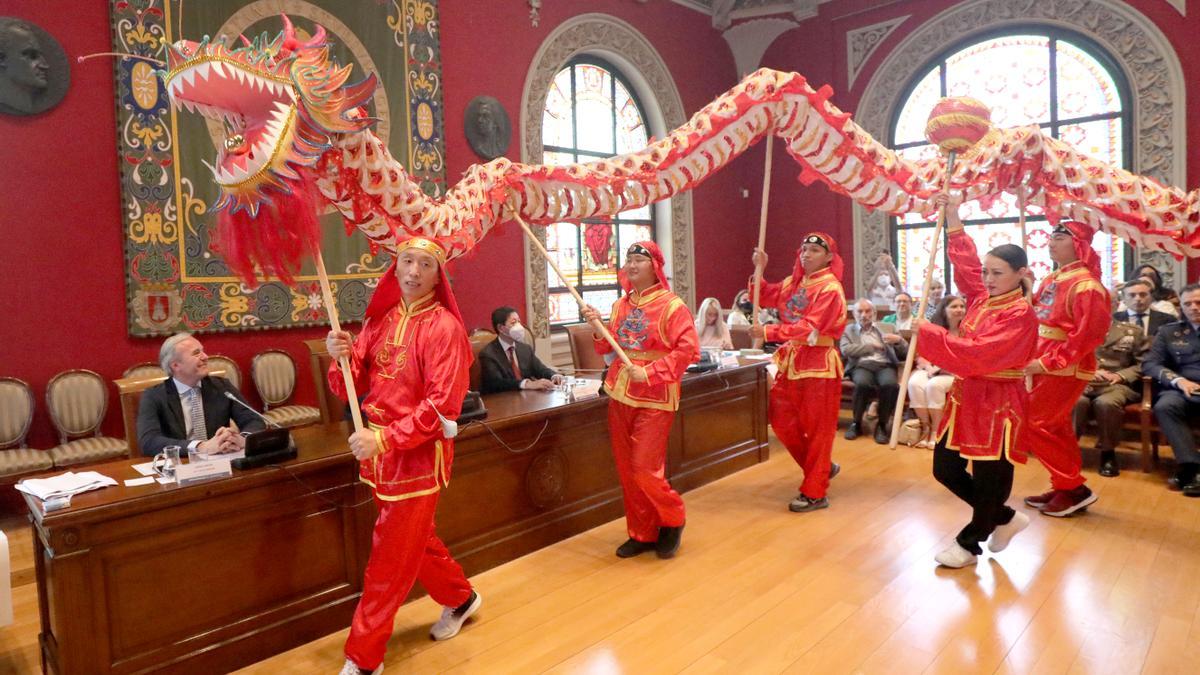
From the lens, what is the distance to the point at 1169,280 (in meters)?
6.57

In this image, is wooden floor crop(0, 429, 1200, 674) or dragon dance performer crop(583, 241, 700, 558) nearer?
wooden floor crop(0, 429, 1200, 674)

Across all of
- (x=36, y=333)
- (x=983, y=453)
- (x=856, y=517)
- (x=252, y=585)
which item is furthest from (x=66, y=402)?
(x=983, y=453)

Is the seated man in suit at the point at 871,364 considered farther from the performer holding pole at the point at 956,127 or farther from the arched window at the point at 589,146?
the performer holding pole at the point at 956,127

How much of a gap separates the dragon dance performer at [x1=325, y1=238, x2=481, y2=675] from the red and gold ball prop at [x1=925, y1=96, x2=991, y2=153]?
7.62 ft

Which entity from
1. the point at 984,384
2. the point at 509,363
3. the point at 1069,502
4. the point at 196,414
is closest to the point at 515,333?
the point at 509,363

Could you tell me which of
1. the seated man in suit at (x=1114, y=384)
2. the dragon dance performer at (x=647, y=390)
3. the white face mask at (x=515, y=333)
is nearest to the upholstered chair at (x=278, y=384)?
the white face mask at (x=515, y=333)

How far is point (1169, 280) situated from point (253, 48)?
24.0 feet

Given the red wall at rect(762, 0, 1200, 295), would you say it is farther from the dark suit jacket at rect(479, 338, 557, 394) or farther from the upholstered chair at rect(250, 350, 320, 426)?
the upholstered chair at rect(250, 350, 320, 426)

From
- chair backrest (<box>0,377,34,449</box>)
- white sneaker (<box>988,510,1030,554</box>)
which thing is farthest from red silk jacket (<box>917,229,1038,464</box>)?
chair backrest (<box>0,377,34,449</box>)

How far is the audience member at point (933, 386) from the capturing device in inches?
218

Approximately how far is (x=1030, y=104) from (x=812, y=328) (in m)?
5.00

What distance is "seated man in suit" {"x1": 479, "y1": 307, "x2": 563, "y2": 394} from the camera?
4355 mm

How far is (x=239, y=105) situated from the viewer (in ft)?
6.79

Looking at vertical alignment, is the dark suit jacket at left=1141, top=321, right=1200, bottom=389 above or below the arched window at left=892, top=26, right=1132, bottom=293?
below
